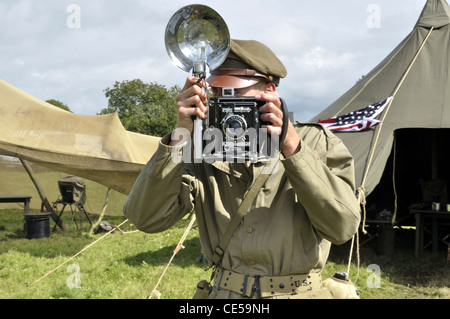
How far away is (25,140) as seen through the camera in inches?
309

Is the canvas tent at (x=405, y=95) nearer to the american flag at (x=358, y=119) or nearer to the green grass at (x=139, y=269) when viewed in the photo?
the american flag at (x=358, y=119)

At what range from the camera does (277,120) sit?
1.48 meters

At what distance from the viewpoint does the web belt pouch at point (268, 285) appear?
1.61 metres

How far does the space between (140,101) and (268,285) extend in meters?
40.1

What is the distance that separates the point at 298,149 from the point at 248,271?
0.52 metres

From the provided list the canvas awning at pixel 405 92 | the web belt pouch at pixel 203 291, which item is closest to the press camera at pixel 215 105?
the web belt pouch at pixel 203 291

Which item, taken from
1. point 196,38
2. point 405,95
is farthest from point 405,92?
point 196,38

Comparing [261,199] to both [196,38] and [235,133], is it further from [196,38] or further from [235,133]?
[196,38]

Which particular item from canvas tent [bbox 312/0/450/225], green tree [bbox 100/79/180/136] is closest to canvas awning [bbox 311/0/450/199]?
canvas tent [bbox 312/0/450/225]

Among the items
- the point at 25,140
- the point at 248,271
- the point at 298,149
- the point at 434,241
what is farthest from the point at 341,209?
the point at 25,140

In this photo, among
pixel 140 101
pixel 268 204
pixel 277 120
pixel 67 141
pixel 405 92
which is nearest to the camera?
pixel 277 120

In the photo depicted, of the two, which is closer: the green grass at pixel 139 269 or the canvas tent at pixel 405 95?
the green grass at pixel 139 269

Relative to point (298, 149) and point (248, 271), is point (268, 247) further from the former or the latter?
point (298, 149)

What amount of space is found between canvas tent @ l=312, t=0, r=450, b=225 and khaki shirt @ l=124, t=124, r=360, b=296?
3.63m
